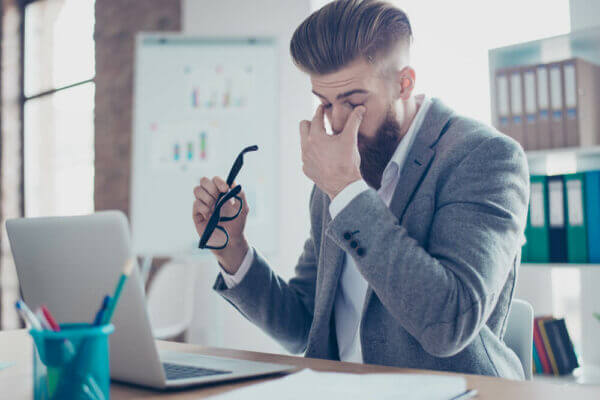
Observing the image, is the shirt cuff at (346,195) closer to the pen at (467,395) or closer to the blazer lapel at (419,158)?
the blazer lapel at (419,158)

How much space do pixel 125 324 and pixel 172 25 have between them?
3.21 m

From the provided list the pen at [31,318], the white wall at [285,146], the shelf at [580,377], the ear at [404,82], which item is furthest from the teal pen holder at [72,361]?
the white wall at [285,146]

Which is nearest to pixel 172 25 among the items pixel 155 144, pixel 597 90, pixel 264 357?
pixel 155 144

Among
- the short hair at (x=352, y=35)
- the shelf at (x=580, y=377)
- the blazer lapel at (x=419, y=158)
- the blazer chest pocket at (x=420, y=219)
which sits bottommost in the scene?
the shelf at (x=580, y=377)

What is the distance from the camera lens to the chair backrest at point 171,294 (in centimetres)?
311

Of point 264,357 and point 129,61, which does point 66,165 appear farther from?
point 264,357

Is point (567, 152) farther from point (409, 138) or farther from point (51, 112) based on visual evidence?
point (51, 112)

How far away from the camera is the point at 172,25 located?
360 cm

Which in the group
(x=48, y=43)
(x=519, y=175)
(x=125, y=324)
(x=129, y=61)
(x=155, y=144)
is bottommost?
(x=125, y=324)

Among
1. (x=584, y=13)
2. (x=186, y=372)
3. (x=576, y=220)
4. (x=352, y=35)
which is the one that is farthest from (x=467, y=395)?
(x=584, y=13)

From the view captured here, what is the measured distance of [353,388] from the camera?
2.17 feet

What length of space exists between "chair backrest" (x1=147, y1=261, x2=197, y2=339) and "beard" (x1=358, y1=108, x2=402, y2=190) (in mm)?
1934

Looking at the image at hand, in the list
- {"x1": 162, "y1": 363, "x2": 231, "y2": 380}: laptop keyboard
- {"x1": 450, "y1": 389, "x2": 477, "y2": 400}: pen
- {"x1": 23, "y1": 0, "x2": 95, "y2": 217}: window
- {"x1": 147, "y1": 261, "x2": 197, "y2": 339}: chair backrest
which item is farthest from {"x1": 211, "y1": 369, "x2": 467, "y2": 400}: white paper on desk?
{"x1": 23, "y1": 0, "x2": 95, "y2": 217}: window

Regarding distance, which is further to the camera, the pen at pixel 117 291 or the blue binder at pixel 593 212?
the blue binder at pixel 593 212
